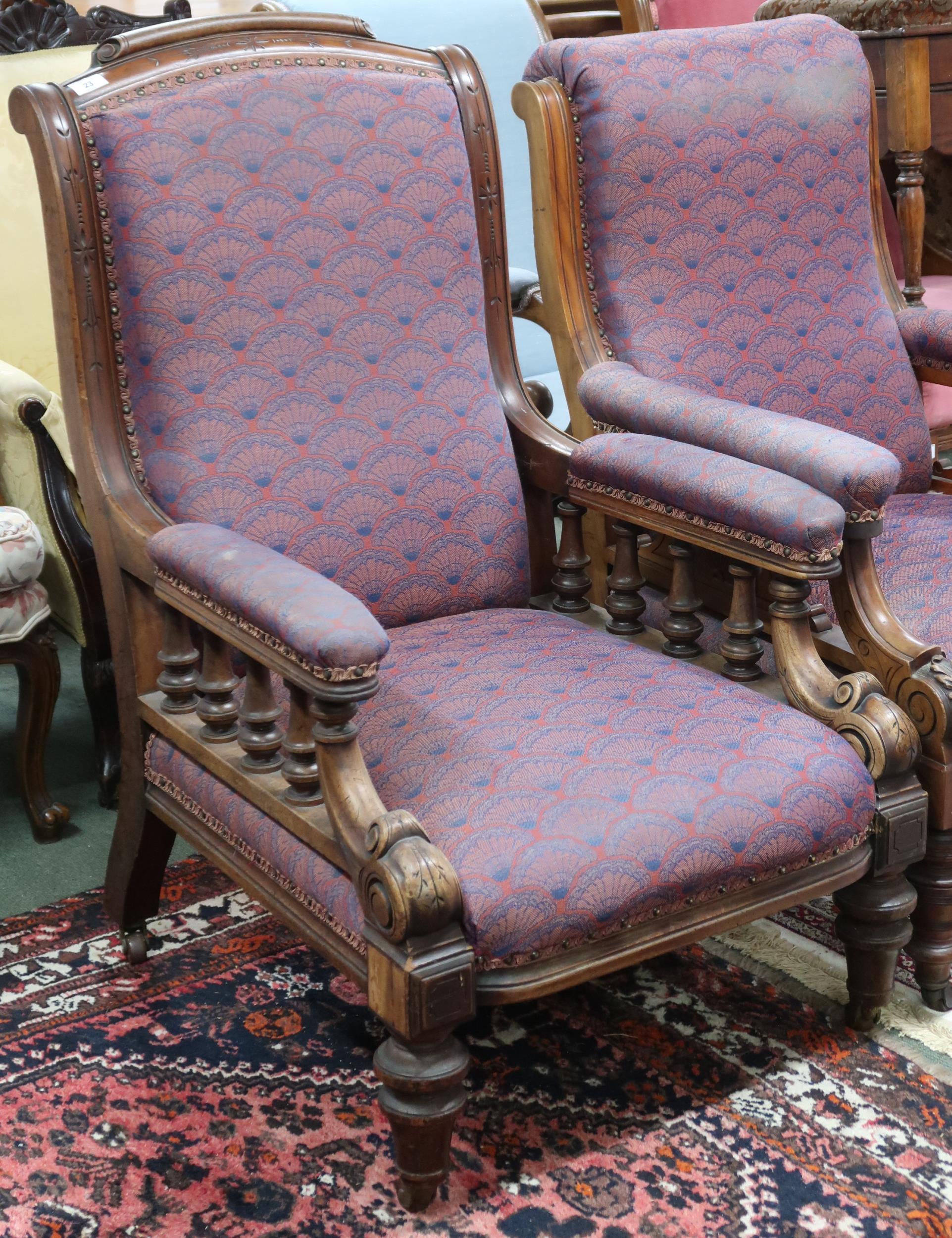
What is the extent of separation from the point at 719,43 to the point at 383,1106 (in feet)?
5.41

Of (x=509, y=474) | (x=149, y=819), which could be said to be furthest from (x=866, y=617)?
(x=149, y=819)

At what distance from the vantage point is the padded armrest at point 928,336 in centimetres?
231

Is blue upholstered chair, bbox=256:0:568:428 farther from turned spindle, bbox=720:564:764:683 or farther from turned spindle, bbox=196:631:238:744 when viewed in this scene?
turned spindle, bbox=196:631:238:744

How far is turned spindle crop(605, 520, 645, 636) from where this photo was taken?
1.94 m

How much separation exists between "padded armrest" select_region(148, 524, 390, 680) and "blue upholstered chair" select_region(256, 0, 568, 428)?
4.26ft

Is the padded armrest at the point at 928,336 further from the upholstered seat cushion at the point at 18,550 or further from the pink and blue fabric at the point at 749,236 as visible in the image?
the upholstered seat cushion at the point at 18,550

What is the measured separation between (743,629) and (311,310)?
694mm

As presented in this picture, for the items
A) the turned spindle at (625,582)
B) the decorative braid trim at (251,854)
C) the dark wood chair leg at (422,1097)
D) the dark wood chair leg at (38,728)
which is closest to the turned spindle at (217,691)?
the decorative braid trim at (251,854)

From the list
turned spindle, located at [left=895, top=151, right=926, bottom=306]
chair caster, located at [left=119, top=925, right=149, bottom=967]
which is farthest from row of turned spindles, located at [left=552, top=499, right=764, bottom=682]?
turned spindle, located at [left=895, top=151, right=926, bottom=306]

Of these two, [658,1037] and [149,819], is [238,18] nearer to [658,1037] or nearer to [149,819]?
[149,819]

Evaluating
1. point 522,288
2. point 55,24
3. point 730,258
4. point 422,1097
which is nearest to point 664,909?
point 422,1097

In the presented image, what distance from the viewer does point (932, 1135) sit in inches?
64.9

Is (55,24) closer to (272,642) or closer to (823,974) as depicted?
(272,642)

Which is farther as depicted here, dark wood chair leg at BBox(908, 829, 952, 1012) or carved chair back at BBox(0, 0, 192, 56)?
carved chair back at BBox(0, 0, 192, 56)
